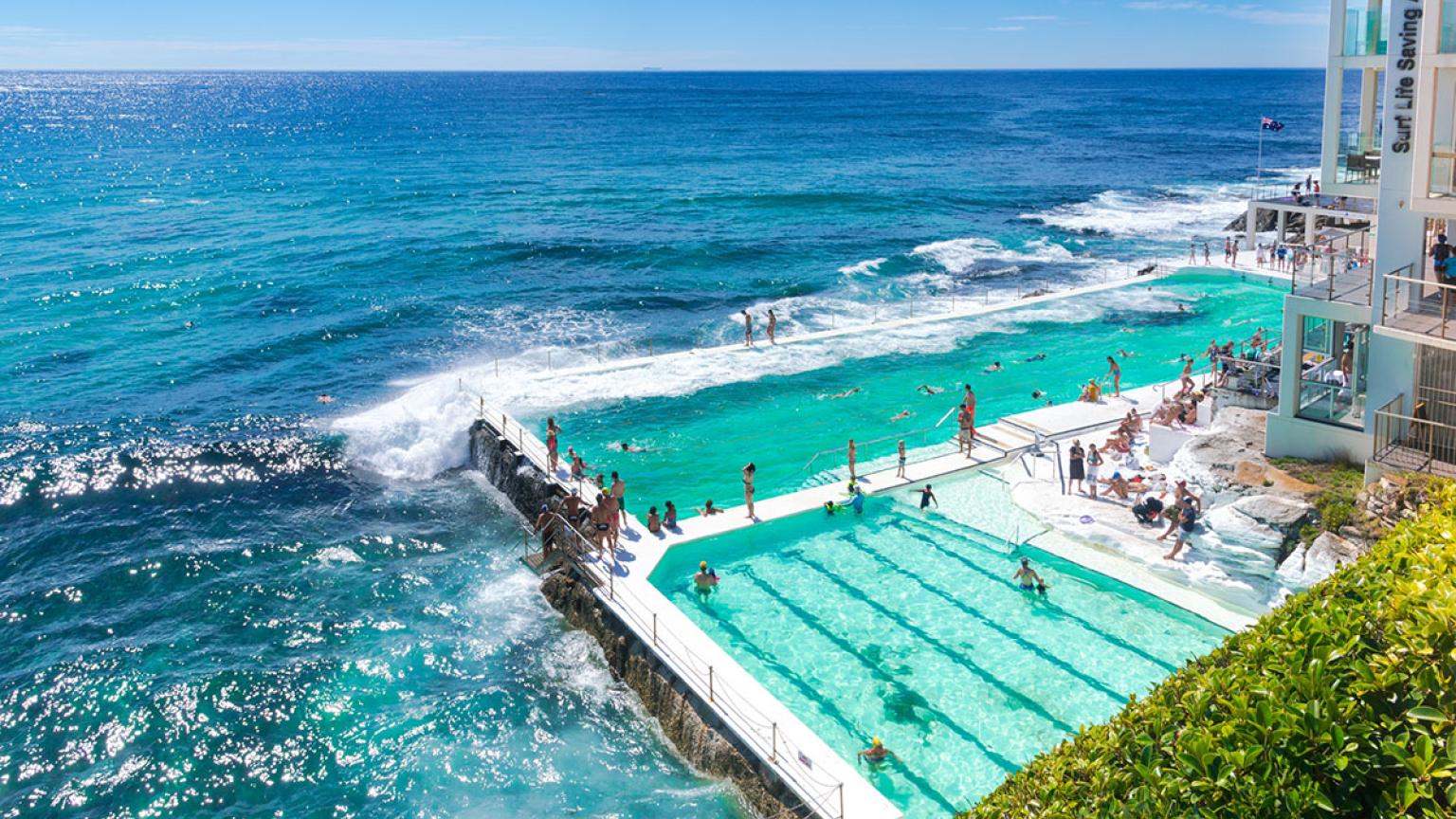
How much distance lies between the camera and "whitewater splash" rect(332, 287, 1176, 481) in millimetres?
30812

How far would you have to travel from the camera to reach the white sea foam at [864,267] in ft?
174

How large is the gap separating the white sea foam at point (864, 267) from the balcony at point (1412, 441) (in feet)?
116

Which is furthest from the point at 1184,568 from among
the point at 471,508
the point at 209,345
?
the point at 209,345

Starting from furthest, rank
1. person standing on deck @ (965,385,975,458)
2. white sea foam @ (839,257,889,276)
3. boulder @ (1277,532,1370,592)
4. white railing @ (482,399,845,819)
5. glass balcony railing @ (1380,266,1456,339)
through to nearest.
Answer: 1. white sea foam @ (839,257,889,276)
2. person standing on deck @ (965,385,975,458)
3. boulder @ (1277,532,1370,592)
4. glass balcony railing @ (1380,266,1456,339)
5. white railing @ (482,399,845,819)

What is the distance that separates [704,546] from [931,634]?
18.0ft

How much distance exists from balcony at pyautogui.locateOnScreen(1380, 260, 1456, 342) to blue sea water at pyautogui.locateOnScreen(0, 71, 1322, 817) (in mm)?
13395

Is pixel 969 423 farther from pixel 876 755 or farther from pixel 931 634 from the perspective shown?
pixel 876 755

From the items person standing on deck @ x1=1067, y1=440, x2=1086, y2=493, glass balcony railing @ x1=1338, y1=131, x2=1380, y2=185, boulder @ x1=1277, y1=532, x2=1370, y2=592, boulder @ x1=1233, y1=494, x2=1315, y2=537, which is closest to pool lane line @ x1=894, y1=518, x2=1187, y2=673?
boulder @ x1=1277, y1=532, x2=1370, y2=592

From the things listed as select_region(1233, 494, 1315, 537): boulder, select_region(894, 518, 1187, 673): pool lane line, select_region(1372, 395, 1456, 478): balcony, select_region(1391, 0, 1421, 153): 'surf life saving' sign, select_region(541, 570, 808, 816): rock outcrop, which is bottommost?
select_region(541, 570, 808, 816): rock outcrop

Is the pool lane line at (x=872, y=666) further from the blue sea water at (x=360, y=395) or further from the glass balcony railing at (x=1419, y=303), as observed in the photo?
the glass balcony railing at (x=1419, y=303)

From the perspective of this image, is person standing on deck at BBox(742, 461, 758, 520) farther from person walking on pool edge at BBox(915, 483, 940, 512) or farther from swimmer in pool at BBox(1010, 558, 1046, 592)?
swimmer in pool at BBox(1010, 558, 1046, 592)

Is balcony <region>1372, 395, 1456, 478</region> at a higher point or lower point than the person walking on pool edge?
higher

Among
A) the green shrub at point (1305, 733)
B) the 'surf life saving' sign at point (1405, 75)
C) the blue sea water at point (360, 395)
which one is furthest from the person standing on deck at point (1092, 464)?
the green shrub at point (1305, 733)

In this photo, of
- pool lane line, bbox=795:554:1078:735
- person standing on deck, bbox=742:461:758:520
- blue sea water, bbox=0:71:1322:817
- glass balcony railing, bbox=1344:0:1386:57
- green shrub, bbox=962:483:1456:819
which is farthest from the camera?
person standing on deck, bbox=742:461:758:520
